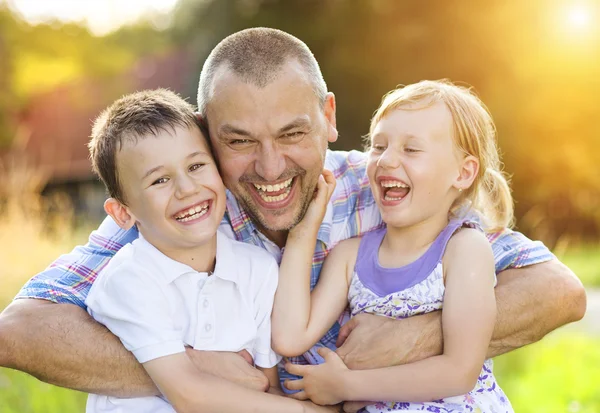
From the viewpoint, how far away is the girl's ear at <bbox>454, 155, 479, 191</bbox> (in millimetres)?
2684

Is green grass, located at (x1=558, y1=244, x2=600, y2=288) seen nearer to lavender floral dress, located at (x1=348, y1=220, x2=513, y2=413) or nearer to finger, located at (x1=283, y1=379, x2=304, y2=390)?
lavender floral dress, located at (x1=348, y1=220, x2=513, y2=413)

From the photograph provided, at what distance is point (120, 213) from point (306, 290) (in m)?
0.70

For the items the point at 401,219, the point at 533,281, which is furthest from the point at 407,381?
the point at 533,281

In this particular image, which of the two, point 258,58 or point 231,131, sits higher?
point 258,58

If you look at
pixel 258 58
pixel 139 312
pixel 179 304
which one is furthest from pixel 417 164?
pixel 139 312

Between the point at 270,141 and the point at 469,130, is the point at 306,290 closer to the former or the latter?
the point at 270,141

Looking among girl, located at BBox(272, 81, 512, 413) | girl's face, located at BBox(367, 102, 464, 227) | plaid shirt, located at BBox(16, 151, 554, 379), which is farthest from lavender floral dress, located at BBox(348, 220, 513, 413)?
plaid shirt, located at BBox(16, 151, 554, 379)

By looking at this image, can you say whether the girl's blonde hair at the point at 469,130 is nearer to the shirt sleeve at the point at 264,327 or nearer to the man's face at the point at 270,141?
the man's face at the point at 270,141

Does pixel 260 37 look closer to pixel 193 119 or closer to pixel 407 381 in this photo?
pixel 193 119

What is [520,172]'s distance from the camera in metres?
9.54

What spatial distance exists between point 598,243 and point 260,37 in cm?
762

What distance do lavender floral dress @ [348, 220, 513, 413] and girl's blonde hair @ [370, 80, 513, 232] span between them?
216 mm

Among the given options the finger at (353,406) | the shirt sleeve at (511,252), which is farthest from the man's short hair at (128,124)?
the shirt sleeve at (511,252)

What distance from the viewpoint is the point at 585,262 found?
27.6 ft
